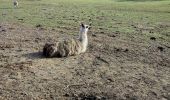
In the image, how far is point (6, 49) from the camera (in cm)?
1585

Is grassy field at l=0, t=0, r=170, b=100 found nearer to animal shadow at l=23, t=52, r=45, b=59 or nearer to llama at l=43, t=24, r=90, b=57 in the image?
animal shadow at l=23, t=52, r=45, b=59

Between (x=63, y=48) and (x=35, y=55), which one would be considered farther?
(x=35, y=55)

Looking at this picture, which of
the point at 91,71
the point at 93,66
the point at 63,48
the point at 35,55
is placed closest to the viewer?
the point at 91,71

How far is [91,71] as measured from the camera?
12.6 m

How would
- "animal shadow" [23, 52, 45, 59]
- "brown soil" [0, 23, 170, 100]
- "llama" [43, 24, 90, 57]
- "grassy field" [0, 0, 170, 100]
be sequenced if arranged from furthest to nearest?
"animal shadow" [23, 52, 45, 59] < "llama" [43, 24, 90, 57] < "grassy field" [0, 0, 170, 100] < "brown soil" [0, 23, 170, 100]

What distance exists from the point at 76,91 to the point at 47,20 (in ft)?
50.4

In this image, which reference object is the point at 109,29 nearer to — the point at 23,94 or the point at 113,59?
the point at 113,59

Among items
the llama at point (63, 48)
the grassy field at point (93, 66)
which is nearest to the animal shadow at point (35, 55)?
the grassy field at point (93, 66)

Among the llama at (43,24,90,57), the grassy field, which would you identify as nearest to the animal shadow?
the grassy field

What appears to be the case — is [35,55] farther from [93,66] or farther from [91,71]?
[91,71]

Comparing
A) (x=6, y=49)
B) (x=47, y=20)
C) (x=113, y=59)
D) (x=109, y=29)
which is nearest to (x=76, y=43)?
(x=113, y=59)

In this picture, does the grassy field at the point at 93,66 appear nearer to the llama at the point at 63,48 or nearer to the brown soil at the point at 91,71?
the brown soil at the point at 91,71

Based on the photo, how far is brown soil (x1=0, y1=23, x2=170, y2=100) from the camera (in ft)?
34.4

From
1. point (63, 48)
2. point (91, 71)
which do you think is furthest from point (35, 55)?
point (91, 71)
